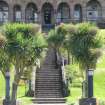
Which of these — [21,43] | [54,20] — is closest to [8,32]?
[21,43]

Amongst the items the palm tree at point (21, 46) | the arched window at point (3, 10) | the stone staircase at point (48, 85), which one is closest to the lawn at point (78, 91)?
the stone staircase at point (48, 85)

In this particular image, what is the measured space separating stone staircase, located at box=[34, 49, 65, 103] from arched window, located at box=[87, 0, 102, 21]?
3984cm

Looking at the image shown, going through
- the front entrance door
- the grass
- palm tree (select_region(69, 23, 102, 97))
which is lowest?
the grass

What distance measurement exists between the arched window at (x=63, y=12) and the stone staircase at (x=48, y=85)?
38583 millimetres

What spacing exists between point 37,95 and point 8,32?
910cm

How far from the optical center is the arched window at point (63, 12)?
10656 centimetres

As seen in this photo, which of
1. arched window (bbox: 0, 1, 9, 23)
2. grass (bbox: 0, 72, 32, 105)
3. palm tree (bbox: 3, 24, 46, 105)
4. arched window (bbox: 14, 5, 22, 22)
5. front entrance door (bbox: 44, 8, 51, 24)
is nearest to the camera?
palm tree (bbox: 3, 24, 46, 105)

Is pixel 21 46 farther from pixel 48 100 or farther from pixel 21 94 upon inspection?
pixel 21 94

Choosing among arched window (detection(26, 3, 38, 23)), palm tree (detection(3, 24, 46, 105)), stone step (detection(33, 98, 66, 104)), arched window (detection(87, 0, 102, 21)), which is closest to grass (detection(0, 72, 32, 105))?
stone step (detection(33, 98, 66, 104))

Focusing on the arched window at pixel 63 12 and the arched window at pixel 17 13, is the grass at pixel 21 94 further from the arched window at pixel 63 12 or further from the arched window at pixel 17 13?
the arched window at pixel 63 12

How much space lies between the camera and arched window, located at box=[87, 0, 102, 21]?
107375 mm

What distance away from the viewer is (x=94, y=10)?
10819cm

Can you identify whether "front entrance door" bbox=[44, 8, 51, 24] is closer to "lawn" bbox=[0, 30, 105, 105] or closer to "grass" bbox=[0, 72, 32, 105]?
"lawn" bbox=[0, 30, 105, 105]

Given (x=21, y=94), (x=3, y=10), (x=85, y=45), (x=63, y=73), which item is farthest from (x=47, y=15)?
(x=85, y=45)
